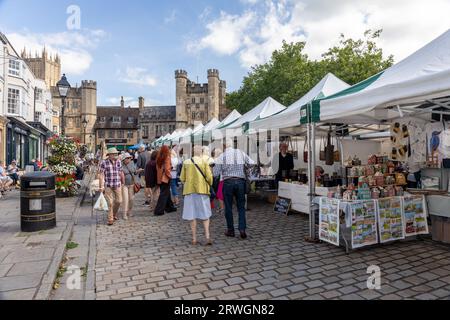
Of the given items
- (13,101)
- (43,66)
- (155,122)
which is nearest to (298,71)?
(13,101)

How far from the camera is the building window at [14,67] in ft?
83.0

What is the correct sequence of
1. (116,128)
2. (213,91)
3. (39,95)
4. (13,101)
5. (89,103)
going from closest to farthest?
1. (13,101)
2. (39,95)
3. (89,103)
4. (213,91)
5. (116,128)

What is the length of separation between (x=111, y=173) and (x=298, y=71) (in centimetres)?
2630

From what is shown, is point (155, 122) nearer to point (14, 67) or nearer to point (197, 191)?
point (14, 67)

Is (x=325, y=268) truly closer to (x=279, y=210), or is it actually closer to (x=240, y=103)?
(x=279, y=210)

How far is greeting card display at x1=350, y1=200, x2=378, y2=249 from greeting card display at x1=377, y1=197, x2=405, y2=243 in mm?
121

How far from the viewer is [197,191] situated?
5.50m

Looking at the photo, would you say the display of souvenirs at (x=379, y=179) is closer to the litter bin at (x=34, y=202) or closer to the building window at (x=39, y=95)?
the litter bin at (x=34, y=202)

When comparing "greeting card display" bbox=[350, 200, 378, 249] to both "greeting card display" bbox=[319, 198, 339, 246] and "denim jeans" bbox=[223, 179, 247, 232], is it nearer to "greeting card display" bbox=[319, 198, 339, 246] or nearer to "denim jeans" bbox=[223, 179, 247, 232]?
"greeting card display" bbox=[319, 198, 339, 246]

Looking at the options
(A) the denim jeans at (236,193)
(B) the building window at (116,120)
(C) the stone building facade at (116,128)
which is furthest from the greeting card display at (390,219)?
(B) the building window at (116,120)

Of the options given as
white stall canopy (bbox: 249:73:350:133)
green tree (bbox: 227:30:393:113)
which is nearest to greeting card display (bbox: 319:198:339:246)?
white stall canopy (bbox: 249:73:350:133)

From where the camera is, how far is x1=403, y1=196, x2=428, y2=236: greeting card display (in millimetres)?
5555

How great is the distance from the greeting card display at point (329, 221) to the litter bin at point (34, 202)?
5.52 metres
